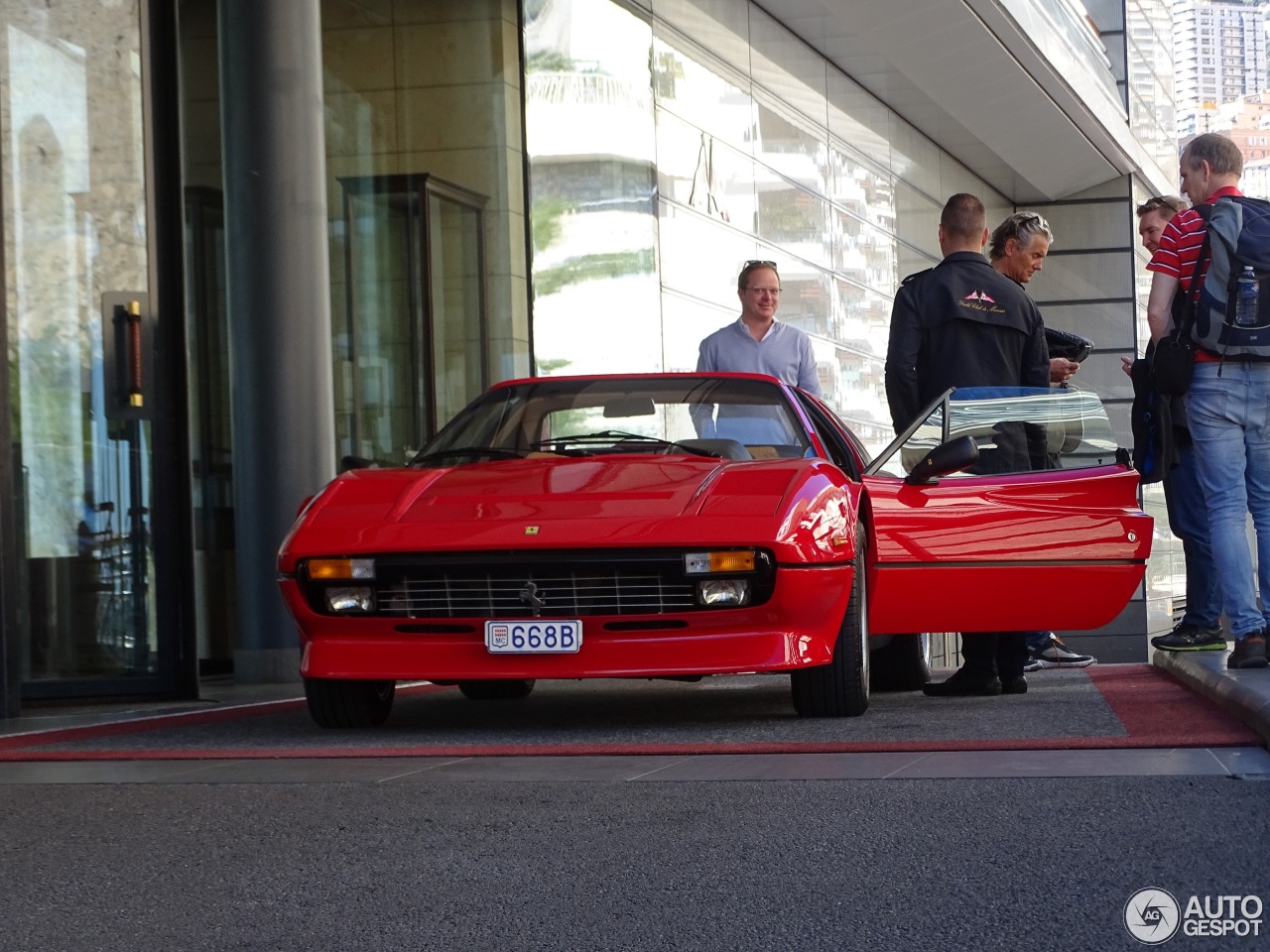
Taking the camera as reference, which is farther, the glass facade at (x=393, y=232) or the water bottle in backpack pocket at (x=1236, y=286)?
the glass facade at (x=393, y=232)

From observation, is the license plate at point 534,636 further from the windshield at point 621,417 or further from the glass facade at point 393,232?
the glass facade at point 393,232

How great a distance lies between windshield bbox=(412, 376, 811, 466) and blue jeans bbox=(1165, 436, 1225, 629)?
173cm

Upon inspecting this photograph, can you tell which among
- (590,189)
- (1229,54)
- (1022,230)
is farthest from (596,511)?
(1229,54)

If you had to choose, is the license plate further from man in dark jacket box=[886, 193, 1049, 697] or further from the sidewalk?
man in dark jacket box=[886, 193, 1049, 697]

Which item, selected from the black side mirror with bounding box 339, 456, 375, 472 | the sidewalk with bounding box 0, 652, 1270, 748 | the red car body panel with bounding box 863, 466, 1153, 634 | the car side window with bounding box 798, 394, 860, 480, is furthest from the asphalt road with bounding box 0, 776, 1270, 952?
the car side window with bounding box 798, 394, 860, 480

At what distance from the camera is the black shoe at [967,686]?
664 cm

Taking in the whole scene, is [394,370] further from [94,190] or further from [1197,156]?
[1197,156]

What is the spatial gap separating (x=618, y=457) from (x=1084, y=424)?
1.84 m

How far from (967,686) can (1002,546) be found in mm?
845

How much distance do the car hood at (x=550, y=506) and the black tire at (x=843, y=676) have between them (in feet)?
1.53

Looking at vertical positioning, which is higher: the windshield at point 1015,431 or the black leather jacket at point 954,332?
the black leather jacket at point 954,332

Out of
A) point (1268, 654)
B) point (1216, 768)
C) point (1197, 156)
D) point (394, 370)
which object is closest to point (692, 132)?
point (394, 370)

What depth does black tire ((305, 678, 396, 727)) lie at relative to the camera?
18.6ft

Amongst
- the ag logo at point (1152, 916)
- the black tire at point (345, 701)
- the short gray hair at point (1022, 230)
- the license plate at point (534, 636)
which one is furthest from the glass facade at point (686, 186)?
the ag logo at point (1152, 916)
